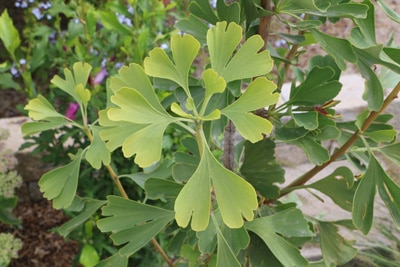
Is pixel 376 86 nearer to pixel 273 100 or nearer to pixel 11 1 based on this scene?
pixel 273 100

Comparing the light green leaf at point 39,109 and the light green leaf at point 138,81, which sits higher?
the light green leaf at point 138,81

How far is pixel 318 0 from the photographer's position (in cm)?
70

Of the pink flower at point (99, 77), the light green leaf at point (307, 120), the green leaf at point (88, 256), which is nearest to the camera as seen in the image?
the light green leaf at point (307, 120)

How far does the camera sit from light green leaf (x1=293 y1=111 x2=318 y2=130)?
28.2 inches

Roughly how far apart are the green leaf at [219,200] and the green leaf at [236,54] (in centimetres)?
12

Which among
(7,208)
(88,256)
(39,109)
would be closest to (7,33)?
(7,208)

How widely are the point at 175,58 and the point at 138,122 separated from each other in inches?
3.7

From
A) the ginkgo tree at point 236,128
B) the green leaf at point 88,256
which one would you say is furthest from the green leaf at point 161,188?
the green leaf at point 88,256

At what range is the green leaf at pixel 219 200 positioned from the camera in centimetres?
58

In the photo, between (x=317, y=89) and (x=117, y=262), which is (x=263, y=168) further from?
(x=117, y=262)

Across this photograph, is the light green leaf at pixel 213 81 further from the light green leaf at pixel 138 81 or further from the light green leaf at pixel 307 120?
the light green leaf at pixel 307 120

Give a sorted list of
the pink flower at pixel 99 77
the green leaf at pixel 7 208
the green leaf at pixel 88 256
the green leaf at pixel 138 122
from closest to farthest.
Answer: the green leaf at pixel 138 122 < the green leaf at pixel 7 208 < the green leaf at pixel 88 256 < the pink flower at pixel 99 77

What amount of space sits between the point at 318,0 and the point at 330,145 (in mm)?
1452

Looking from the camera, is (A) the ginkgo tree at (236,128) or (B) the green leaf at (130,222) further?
(B) the green leaf at (130,222)
